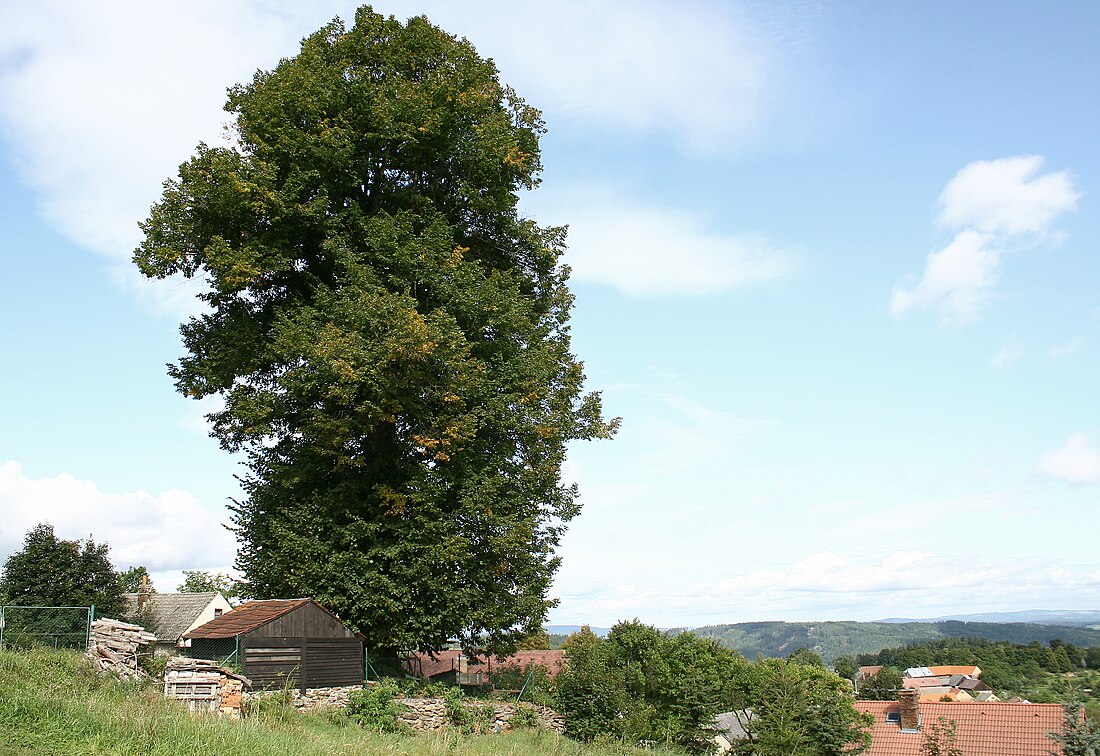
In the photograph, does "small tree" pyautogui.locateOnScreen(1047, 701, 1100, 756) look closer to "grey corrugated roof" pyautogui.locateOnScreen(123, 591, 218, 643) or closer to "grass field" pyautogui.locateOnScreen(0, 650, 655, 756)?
"grass field" pyautogui.locateOnScreen(0, 650, 655, 756)

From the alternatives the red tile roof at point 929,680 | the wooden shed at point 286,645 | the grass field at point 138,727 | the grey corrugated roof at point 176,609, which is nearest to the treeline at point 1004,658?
the red tile roof at point 929,680

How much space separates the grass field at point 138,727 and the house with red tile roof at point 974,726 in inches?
736

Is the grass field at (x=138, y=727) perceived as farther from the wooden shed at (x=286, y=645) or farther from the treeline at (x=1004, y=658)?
the treeline at (x=1004, y=658)

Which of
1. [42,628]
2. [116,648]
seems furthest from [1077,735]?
[42,628]

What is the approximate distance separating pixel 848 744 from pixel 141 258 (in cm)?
2197

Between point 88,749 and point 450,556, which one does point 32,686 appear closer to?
point 88,749

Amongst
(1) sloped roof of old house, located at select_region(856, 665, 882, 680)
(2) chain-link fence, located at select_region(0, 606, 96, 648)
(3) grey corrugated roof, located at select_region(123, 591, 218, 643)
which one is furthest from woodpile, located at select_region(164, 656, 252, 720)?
(1) sloped roof of old house, located at select_region(856, 665, 882, 680)

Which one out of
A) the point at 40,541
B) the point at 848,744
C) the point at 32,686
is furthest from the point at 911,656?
the point at 32,686

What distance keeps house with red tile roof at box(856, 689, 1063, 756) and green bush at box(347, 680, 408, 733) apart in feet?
54.8

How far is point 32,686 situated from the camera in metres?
11.9

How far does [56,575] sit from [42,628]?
42.8 ft

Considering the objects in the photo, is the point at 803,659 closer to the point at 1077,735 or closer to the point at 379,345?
the point at 1077,735

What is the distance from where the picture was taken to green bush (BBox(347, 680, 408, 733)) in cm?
1661

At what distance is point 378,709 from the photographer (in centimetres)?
1684
